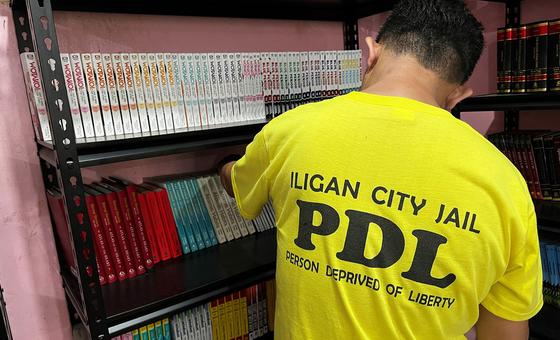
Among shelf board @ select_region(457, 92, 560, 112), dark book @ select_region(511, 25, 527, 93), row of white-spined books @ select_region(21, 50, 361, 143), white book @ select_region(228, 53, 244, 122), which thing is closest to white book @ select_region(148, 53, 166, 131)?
row of white-spined books @ select_region(21, 50, 361, 143)

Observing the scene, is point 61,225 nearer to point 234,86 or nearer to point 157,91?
point 157,91

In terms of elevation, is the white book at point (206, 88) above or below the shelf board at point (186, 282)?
above

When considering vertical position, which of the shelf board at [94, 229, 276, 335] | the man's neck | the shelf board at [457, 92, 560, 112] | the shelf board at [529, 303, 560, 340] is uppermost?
the man's neck

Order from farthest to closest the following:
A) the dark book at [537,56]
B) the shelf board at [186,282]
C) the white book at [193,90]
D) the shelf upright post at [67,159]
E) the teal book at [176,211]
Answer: the dark book at [537,56]
the teal book at [176,211]
the white book at [193,90]
the shelf board at [186,282]
the shelf upright post at [67,159]

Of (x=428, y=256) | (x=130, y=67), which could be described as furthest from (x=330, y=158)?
(x=130, y=67)

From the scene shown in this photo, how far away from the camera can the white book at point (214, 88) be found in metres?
1.17

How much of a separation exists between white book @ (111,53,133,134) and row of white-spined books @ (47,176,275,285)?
0.21m

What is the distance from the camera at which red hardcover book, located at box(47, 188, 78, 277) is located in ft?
3.61

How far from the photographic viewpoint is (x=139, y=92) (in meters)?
1.06

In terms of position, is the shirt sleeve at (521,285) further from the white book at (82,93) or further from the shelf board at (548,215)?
the white book at (82,93)

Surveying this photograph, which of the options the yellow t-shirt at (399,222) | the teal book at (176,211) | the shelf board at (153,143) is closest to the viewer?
the yellow t-shirt at (399,222)

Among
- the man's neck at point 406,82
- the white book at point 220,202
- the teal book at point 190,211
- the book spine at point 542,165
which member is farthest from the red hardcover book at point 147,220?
the book spine at point 542,165

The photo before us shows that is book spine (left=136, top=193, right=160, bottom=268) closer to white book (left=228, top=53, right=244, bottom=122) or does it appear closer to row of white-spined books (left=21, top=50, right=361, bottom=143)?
row of white-spined books (left=21, top=50, right=361, bottom=143)

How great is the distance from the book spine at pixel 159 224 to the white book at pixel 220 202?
185 millimetres
